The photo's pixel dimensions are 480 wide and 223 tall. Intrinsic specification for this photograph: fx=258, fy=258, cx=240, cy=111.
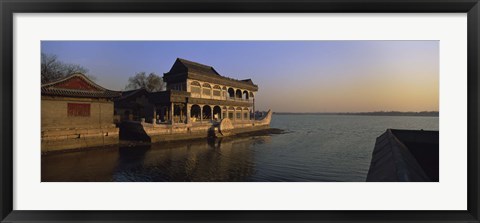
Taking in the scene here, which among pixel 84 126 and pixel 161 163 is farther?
pixel 84 126

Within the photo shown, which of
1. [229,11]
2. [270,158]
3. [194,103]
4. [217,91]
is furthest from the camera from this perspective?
[217,91]

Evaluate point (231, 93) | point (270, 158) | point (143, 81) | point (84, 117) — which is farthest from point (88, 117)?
point (231, 93)

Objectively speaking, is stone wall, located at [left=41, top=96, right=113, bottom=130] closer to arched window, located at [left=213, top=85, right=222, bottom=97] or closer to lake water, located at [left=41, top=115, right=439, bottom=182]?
lake water, located at [left=41, top=115, right=439, bottom=182]

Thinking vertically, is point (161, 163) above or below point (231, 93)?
below

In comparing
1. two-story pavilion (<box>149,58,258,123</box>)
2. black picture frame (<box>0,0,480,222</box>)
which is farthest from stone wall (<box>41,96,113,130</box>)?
black picture frame (<box>0,0,480,222</box>)

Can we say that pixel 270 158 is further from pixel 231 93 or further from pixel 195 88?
pixel 231 93

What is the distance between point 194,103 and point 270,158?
19.6 feet

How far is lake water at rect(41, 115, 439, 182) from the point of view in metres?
5.10

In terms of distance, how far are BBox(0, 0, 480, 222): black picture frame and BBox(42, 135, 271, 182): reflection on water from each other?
60.4 inches

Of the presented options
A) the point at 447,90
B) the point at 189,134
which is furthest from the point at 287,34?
the point at 189,134

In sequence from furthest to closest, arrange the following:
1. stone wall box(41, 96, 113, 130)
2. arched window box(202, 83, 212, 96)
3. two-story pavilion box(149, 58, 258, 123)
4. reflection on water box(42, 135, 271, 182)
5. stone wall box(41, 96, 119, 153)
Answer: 1. arched window box(202, 83, 212, 96)
2. two-story pavilion box(149, 58, 258, 123)
3. stone wall box(41, 96, 113, 130)
4. stone wall box(41, 96, 119, 153)
5. reflection on water box(42, 135, 271, 182)

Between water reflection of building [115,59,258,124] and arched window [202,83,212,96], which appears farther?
arched window [202,83,212,96]

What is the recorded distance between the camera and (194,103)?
41.6 feet

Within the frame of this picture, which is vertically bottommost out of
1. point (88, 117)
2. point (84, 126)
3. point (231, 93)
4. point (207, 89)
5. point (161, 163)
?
point (161, 163)
